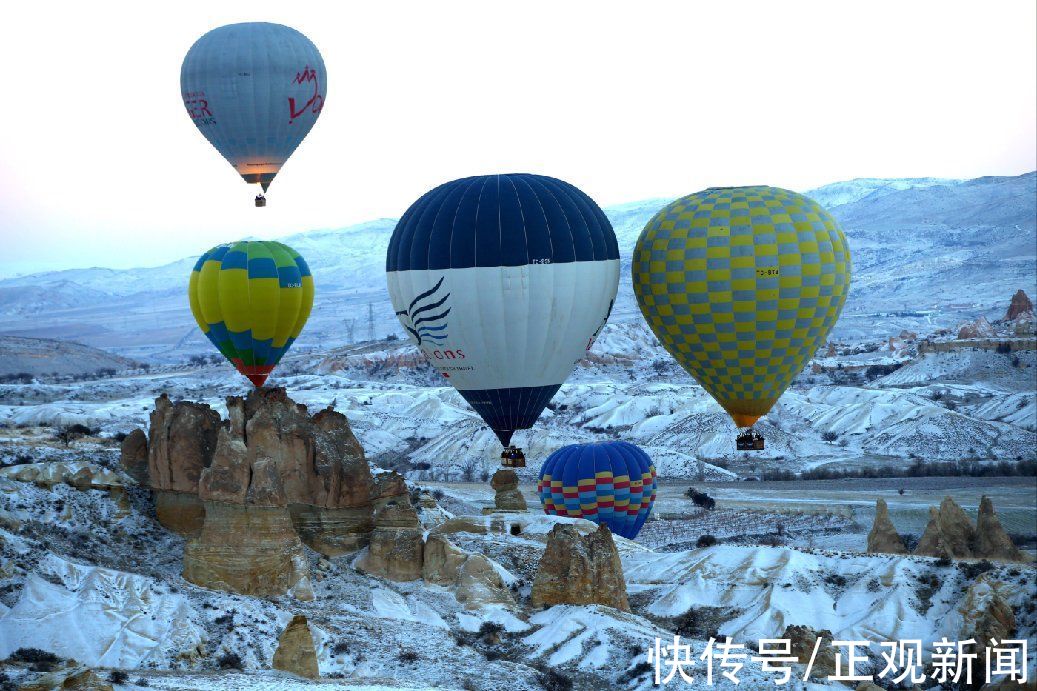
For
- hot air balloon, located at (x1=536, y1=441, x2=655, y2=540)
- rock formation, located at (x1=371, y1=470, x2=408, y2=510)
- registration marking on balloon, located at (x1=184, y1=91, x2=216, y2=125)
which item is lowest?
hot air balloon, located at (x1=536, y1=441, x2=655, y2=540)

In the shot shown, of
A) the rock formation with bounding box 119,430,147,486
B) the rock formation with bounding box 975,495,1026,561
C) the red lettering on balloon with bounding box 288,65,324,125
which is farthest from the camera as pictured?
the rock formation with bounding box 975,495,1026,561

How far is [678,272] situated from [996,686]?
515 inches

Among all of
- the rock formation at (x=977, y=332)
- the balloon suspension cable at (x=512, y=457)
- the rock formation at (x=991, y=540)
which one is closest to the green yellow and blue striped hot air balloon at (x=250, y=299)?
the balloon suspension cable at (x=512, y=457)

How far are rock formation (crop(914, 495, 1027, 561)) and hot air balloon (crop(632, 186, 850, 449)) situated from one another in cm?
1136

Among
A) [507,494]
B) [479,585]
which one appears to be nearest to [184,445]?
[479,585]

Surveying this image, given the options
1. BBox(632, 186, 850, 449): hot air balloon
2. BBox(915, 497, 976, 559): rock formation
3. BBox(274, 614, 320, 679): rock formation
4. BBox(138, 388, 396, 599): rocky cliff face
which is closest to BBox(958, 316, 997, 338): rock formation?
BBox(915, 497, 976, 559): rock formation

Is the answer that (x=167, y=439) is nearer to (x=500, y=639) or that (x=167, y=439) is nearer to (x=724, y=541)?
(x=500, y=639)

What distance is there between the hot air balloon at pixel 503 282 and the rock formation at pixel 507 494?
23.3 feet

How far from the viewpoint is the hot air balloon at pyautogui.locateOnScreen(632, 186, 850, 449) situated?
44.0 meters

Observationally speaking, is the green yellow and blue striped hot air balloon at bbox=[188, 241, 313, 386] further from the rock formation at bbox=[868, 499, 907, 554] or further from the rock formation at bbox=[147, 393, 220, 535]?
the rock formation at bbox=[868, 499, 907, 554]

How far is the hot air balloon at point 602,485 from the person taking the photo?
57938 mm

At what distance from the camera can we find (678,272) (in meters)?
44.8

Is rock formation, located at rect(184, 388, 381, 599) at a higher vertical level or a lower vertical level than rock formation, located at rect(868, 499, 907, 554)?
higher

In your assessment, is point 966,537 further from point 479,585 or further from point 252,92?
point 252,92
